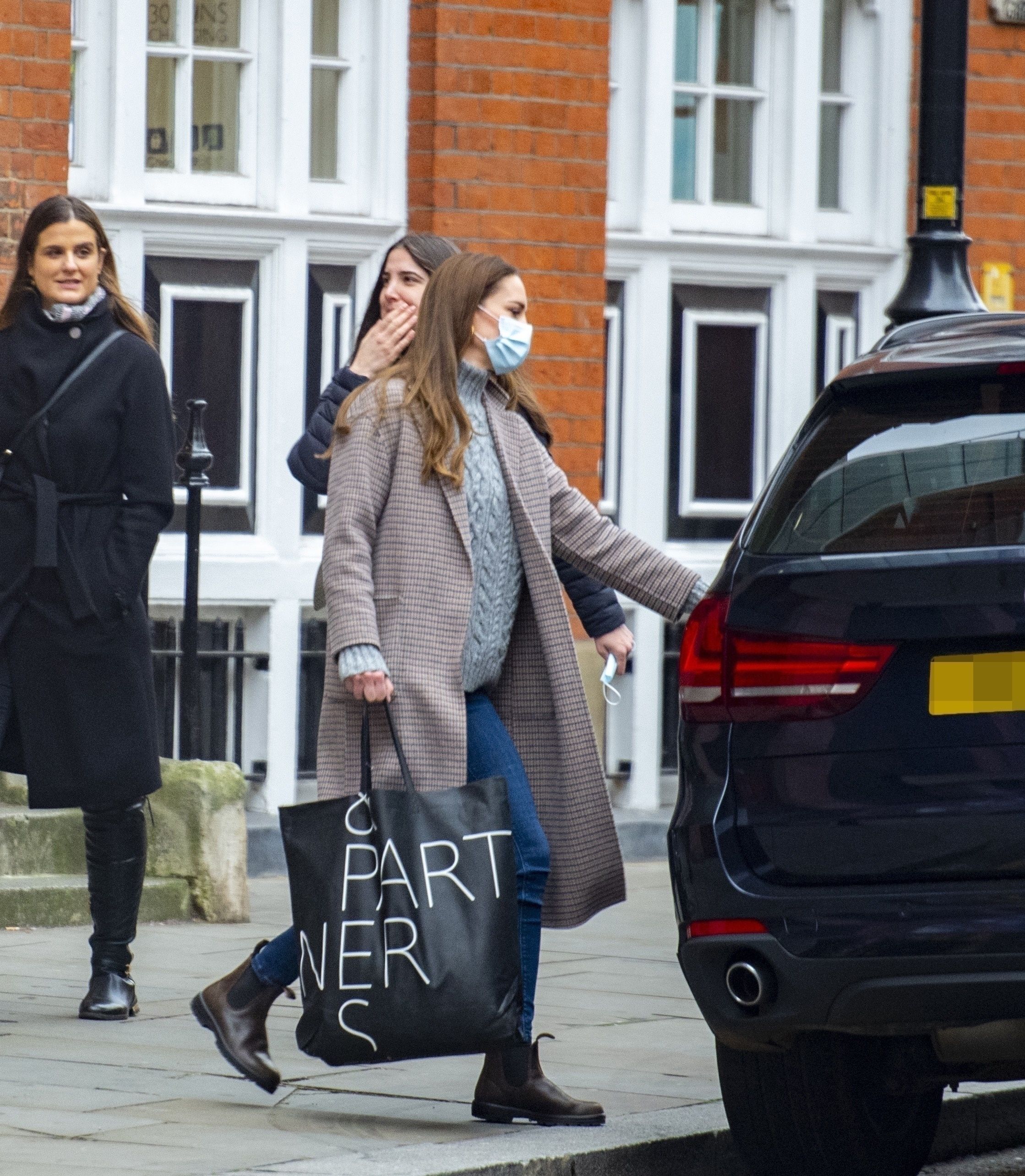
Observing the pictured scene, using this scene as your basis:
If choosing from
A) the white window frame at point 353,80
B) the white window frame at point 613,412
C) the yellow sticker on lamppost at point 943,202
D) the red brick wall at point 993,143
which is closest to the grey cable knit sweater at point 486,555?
the yellow sticker on lamppost at point 943,202

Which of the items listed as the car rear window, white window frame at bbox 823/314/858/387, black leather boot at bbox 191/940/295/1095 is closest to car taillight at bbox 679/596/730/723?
the car rear window

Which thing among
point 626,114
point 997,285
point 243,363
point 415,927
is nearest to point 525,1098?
point 415,927

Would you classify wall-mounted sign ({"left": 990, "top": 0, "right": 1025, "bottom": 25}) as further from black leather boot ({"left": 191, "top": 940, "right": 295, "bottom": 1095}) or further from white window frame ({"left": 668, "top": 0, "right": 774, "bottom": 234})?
black leather boot ({"left": 191, "top": 940, "right": 295, "bottom": 1095})

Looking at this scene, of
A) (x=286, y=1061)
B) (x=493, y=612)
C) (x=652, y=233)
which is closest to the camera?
(x=493, y=612)

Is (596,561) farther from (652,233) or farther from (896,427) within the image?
(652,233)

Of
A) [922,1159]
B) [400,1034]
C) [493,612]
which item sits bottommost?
[922,1159]

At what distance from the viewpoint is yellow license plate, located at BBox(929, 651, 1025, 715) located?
14.9ft

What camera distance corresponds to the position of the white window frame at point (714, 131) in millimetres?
10633

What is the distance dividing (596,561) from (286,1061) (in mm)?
1472

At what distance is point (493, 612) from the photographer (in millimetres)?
5512

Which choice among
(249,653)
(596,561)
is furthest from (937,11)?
(249,653)

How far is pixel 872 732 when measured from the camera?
4.62 meters

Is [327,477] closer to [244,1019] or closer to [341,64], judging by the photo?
[244,1019]

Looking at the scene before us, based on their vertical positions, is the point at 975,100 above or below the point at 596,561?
above
